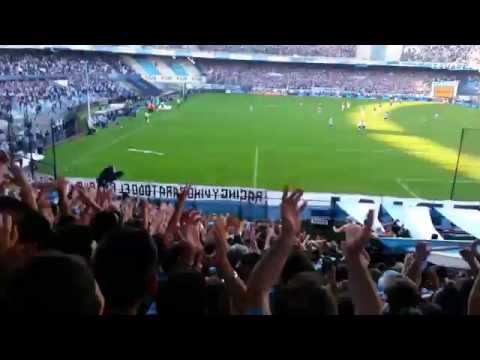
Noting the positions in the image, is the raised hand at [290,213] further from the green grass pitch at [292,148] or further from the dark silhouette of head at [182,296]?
the green grass pitch at [292,148]

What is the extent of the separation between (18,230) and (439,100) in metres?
22.9

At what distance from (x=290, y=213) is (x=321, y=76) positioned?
23.1m

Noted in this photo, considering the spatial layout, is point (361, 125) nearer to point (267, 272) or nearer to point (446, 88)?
point (446, 88)

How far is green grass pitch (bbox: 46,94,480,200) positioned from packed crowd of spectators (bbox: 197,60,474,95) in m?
0.98

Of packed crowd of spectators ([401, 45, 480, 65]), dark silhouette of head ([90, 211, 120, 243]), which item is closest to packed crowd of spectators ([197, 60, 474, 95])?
packed crowd of spectators ([401, 45, 480, 65])

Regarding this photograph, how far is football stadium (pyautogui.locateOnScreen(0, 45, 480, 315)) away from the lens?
1.48 m

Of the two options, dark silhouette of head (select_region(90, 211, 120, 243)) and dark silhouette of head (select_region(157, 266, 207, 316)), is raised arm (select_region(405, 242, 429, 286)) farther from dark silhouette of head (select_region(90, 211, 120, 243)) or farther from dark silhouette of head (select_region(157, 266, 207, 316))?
dark silhouette of head (select_region(90, 211, 120, 243))

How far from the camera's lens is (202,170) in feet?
43.9

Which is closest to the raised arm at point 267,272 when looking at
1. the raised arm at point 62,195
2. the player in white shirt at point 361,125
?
the raised arm at point 62,195

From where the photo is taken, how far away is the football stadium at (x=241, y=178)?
58.2 inches

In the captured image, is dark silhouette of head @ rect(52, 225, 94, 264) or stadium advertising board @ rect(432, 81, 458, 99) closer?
dark silhouette of head @ rect(52, 225, 94, 264)
